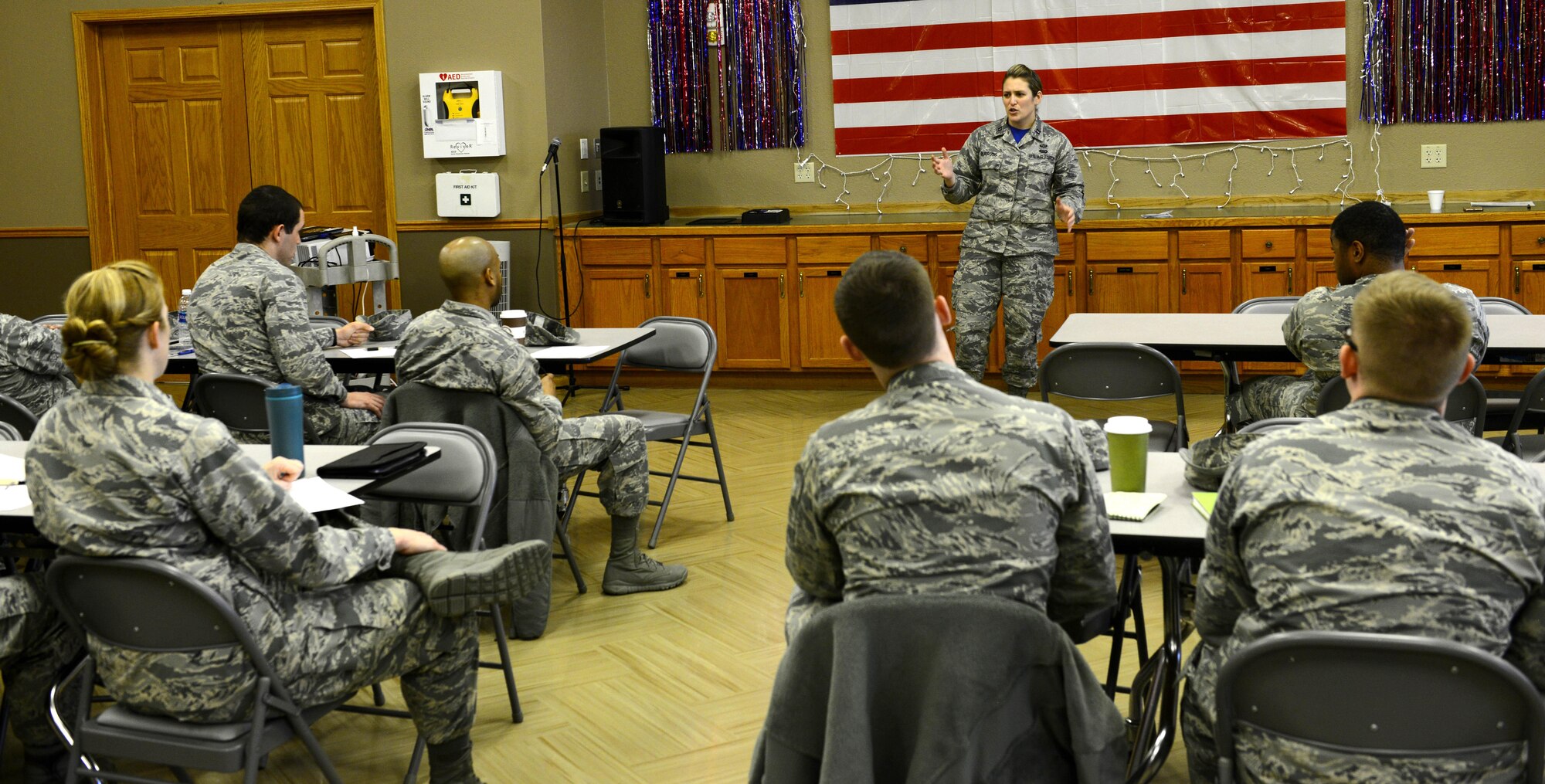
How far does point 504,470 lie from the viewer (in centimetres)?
388

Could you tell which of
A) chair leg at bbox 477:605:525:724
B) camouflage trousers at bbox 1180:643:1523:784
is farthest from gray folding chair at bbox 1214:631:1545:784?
chair leg at bbox 477:605:525:724

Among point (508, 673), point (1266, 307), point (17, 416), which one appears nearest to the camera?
point (508, 673)

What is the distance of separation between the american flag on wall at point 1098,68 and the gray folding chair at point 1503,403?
2.75 m

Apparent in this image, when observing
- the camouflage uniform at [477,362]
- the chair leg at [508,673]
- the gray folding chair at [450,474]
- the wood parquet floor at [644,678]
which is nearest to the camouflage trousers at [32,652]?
the wood parquet floor at [644,678]

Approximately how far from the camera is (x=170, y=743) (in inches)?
91.1

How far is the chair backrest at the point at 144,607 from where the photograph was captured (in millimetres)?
2217

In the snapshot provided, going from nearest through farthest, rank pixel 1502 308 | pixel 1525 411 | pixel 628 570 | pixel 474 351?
pixel 474 351 < pixel 1525 411 < pixel 628 570 < pixel 1502 308

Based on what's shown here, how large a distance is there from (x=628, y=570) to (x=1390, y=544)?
2892 mm

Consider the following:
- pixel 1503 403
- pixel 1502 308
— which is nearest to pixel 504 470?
pixel 1503 403

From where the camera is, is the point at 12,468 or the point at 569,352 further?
the point at 569,352

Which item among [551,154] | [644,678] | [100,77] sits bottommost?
[644,678]

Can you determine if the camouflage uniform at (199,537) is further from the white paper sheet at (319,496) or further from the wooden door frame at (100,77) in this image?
the wooden door frame at (100,77)

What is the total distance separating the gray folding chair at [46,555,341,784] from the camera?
223cm

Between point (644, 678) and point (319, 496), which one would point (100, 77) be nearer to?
point (644, 678)
